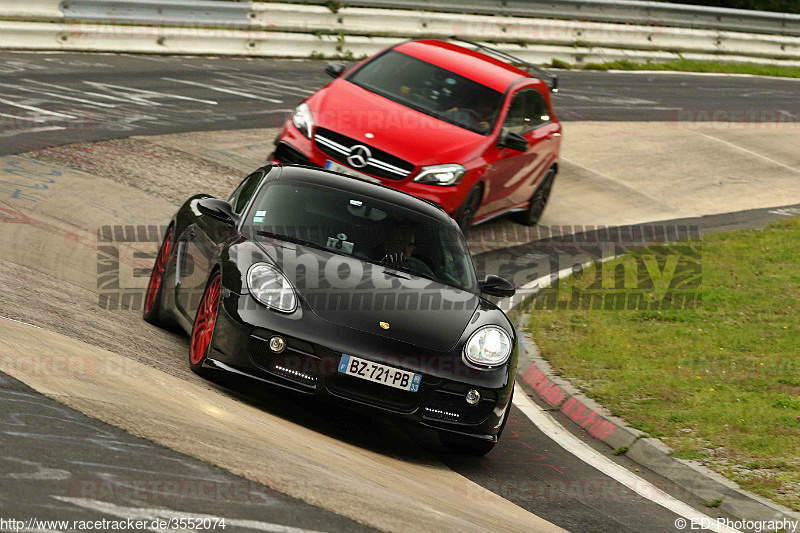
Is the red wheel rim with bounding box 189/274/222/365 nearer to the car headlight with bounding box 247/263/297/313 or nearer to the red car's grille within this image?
the car headlight with bounding box 247/263/297/313

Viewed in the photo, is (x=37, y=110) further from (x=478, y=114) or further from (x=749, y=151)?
(x=749, y=151)

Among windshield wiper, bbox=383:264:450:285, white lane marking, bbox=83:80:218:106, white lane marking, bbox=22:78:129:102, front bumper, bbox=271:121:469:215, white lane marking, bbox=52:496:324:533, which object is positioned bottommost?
white lane marking, bbox=83:80:218:106

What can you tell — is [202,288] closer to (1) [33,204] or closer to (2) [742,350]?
(1) [33,204]

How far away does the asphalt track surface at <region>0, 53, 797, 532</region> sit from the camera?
416cm

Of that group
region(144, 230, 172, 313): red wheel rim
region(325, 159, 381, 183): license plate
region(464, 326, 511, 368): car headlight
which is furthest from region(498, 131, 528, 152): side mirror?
region(464, 326, 511, 368): car headlight

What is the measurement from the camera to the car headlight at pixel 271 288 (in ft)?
21.0

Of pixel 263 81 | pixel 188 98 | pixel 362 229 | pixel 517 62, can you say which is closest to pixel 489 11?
pixel 263 81

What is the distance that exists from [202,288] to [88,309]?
113cm

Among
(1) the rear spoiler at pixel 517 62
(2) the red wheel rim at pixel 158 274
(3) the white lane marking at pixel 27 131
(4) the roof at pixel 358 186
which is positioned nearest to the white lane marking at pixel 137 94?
(3) the white lane marking at pixel 27 131

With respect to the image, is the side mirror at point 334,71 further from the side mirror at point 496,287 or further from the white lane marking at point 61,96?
the side mirror at point 496,287

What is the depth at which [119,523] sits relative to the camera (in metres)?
3.71

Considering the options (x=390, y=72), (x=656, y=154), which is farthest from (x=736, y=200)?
(x=390, y=72)

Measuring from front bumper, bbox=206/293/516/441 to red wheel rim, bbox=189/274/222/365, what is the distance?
0.58ft

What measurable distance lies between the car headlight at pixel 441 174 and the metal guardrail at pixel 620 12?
12.4 metres
